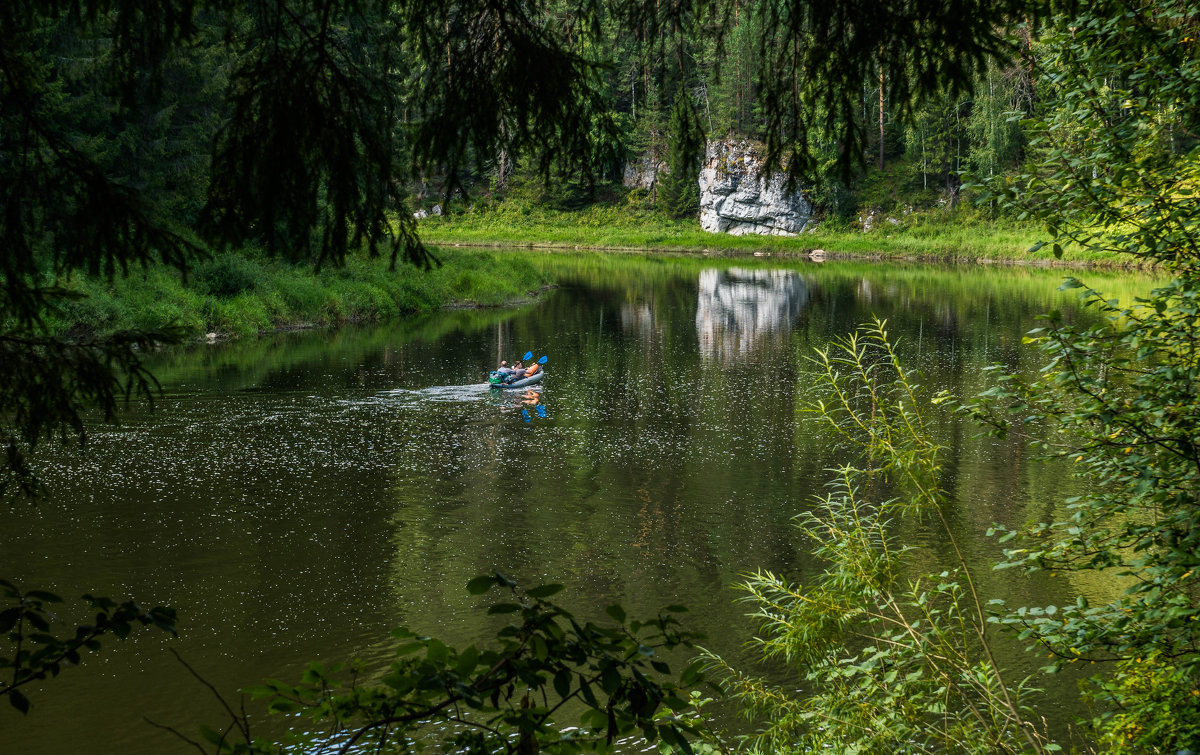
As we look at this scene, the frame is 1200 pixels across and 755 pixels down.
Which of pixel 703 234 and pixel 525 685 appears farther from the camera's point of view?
pixel 703 234

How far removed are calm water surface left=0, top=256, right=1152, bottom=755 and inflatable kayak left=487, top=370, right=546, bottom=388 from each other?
0.37m

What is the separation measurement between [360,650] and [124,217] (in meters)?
6.49

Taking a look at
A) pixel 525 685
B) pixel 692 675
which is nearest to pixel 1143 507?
pixel 692 675

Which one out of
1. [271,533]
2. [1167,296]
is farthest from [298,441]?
[1167,296]

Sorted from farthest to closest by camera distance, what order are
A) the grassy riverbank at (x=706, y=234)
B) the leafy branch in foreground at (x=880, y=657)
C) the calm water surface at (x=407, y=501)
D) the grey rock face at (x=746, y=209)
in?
the grey rock face at (x=746, y=209), the grassy riverbank at (x=706, y=234), the calm water surface at (x=407, y=501), the leafy branch in foreground at (x=880, y=657)

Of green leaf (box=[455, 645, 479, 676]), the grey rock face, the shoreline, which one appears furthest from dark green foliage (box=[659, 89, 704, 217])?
the grey rock face

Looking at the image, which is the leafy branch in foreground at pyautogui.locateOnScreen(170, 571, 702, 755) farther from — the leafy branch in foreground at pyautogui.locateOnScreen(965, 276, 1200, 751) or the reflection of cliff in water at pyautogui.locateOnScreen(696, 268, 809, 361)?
the reflection of cliff in water at pyautogui.locateOnScreen(696, 268, 809, 361)

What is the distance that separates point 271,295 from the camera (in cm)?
3256

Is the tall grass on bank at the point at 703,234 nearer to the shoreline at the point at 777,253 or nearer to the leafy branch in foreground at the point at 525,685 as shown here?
the shoreline at the point at 777,253

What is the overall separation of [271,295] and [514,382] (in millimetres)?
12759

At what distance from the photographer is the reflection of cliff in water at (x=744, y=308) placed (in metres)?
30.7

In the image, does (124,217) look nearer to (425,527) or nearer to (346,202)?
(346,202)

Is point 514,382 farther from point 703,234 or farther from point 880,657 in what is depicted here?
point 703,234

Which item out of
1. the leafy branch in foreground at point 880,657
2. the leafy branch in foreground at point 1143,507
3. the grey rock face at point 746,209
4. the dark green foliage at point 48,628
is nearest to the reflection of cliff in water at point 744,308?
the leafy branch in foreground at point 880,657
